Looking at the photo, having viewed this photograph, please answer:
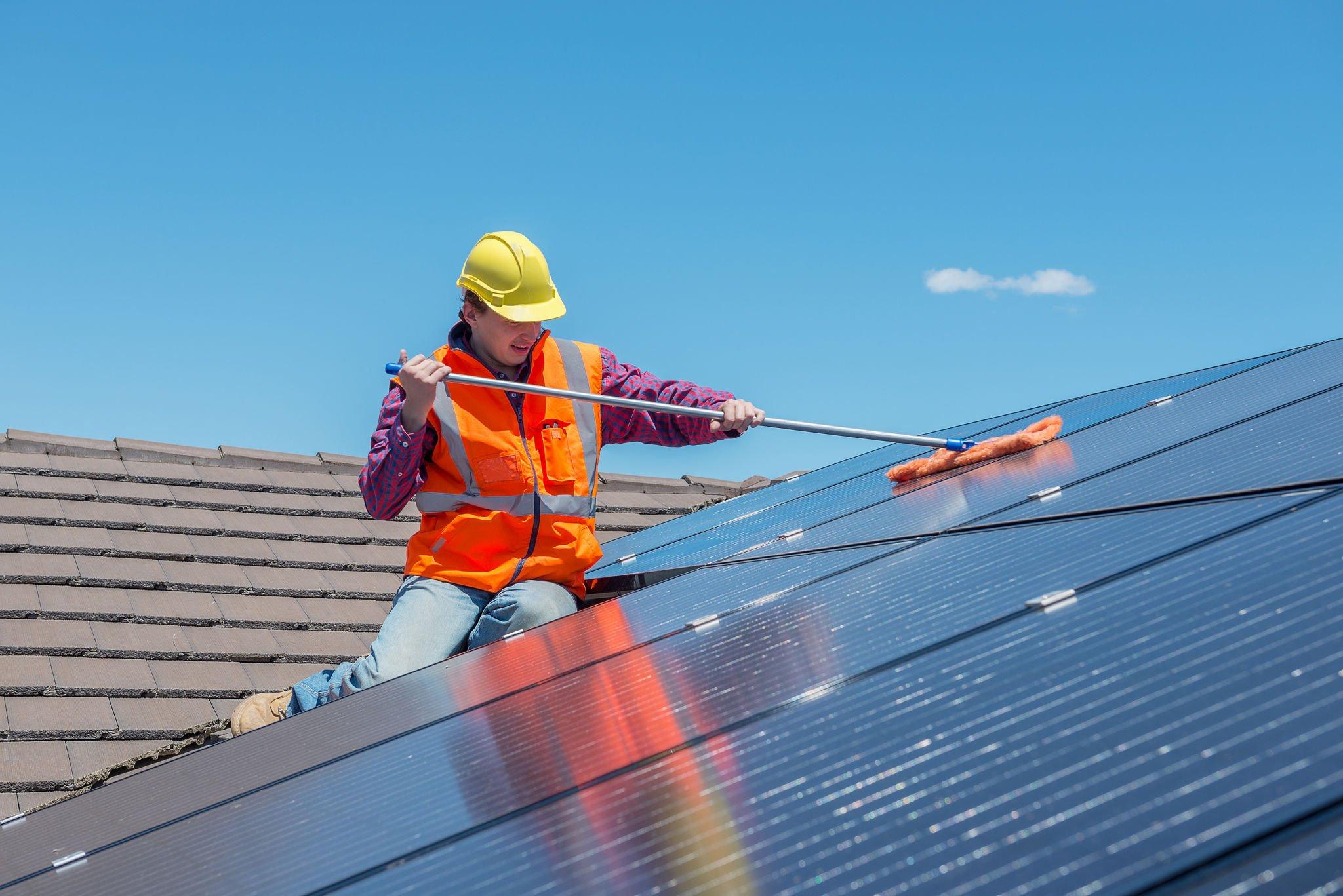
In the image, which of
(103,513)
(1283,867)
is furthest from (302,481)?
(1283,867)

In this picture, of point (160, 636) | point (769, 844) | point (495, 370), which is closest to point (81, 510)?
point (160, 636)

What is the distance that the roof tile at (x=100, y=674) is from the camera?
5898mm

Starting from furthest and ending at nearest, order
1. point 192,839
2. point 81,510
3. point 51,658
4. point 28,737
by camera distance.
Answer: point 81,510 < point 51,658 < point 28,737 < point 192,839

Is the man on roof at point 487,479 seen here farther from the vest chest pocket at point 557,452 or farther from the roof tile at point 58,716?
the roof tile at point 58,716

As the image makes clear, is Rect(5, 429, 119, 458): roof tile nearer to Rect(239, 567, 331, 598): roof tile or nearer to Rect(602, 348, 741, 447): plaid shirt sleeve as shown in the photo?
Rect(239, 567, 331, 598): roof tile

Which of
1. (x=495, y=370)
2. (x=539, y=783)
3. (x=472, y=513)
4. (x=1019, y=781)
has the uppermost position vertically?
(x=495, y=370)

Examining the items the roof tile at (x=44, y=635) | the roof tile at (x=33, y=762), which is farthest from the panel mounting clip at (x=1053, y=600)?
the roof tile at (x=44, y=635)

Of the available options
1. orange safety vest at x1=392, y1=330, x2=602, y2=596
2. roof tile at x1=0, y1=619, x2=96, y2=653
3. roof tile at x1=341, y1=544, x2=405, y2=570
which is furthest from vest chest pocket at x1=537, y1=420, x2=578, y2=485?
roof tile at x1=341, y1=544, x2=405, y2=570

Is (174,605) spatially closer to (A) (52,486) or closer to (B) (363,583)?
(B) (363,583)

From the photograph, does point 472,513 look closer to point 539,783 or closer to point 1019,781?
point 539,783

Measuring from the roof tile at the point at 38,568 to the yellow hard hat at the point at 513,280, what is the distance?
9.89ft

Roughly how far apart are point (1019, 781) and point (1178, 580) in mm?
795

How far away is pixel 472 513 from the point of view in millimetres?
5141

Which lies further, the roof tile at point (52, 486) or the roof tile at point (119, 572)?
the roof tile at point (52, 486)
